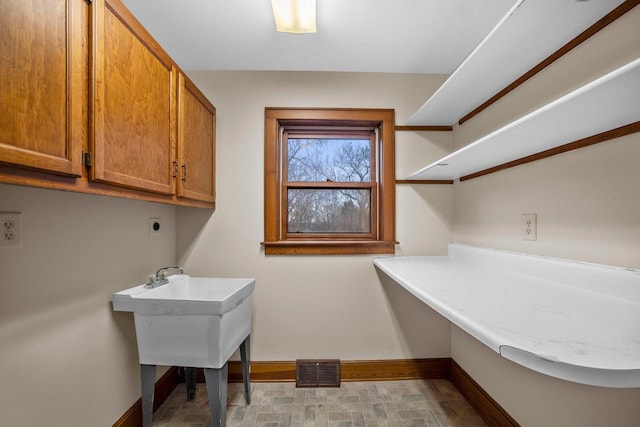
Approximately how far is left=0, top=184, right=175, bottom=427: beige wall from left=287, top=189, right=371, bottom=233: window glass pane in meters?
1.09

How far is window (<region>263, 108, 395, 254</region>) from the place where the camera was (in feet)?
6.98

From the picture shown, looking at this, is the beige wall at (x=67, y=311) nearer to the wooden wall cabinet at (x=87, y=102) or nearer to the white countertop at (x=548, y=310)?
the wooden wall cabinet at (x=87, y=102)

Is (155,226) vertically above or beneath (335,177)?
A: beneath

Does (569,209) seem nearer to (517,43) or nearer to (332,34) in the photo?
(517,43)

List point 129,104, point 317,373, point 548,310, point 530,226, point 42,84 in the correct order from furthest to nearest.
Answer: point 317,373 → point 530,226 → point 129,104 → point 548,310 → point 42,84

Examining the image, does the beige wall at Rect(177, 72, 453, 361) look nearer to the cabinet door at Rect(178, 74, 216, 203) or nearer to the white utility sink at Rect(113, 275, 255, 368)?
the cabinet door at Rect(178, 74, 216, 203)

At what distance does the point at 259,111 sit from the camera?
2.09 metres

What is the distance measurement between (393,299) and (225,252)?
52.2 inches

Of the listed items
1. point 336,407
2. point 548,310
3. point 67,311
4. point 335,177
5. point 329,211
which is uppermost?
point 335,177

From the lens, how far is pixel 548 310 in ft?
2.92

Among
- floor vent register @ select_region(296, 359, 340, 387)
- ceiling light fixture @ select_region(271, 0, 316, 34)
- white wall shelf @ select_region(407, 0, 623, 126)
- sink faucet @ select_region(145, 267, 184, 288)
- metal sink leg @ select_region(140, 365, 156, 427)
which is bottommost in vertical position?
floor vent register @ select_region(296, 359, 340, 387)

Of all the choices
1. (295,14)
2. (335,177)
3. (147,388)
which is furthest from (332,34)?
(147,388)

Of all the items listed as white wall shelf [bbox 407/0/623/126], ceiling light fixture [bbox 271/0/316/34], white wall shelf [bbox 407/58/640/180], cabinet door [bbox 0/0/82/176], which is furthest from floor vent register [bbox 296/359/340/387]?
ceiling light fixture [bbox 271/0/316/34]

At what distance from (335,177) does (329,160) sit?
0.15 meters
